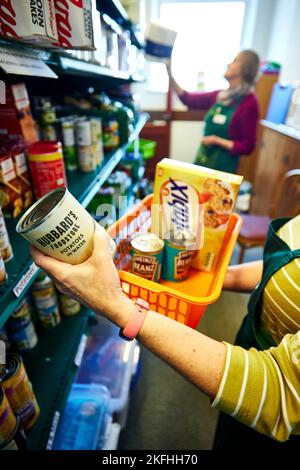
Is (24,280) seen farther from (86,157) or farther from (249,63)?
(249,63)

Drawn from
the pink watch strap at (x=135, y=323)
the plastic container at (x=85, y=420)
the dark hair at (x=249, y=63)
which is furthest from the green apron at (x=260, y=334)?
the dark hair at (x=249, y=63)

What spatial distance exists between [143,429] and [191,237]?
1246 millimetres

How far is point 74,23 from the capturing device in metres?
0.64

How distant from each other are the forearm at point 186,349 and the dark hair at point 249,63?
2403 mm

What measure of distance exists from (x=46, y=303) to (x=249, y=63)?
7.79 ft

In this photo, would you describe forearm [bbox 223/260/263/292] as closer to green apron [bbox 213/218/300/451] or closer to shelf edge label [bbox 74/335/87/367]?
green apron [bbox 213/218/300/451]

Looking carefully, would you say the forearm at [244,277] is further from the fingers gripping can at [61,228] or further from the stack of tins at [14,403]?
the stack of tins at [14,403]

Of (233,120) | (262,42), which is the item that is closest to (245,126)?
(233,120)

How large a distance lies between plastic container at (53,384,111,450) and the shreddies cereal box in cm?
95

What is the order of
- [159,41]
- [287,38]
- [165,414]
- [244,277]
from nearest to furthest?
[244,277] < [165,414] < [159,41] < [287,38]

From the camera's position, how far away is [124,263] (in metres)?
0.87

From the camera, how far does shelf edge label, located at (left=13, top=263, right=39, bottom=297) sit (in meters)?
0.62

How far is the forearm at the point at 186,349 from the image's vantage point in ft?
1.75

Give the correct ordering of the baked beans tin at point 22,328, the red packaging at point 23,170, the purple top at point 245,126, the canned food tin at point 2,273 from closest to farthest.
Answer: the canned food tin at point 2,273
the red packaging at point 23,170
the baked beans tin at point 22,328
the purple top at point 245,126
